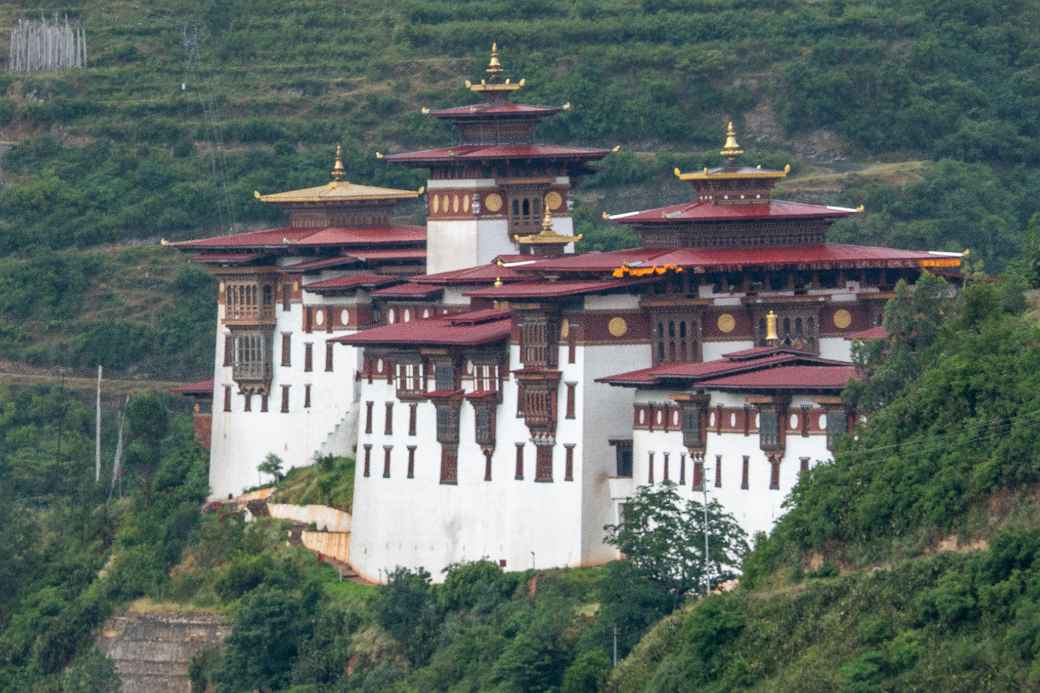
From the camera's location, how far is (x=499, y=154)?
123062 mm

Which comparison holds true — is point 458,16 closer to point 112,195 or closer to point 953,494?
point 112,195

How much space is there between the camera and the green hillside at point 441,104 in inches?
6304

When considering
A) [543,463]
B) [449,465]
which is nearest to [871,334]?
[543,463]

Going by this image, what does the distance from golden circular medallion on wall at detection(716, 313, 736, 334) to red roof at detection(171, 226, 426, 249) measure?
19.5m

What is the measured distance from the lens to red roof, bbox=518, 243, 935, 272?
109 m

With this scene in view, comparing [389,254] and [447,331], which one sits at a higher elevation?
[389,254]

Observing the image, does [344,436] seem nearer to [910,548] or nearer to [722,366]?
[722,366]

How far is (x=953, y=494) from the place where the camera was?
89.9 meters

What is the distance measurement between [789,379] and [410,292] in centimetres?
2068

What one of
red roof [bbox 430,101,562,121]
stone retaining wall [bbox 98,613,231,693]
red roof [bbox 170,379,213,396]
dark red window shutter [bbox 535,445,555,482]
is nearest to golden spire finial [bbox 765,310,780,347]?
dark red window shutter [bbox 535,445,555,482]

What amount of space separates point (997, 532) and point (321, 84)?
91.2 m

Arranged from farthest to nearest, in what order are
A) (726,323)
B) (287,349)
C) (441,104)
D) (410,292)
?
(441,104) → (287,349) → (410,292) → (726,323)

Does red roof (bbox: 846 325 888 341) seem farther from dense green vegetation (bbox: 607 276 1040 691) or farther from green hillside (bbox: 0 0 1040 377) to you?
green hillside (bbox: 0 0 1040 377)

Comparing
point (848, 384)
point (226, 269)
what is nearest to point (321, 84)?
point (226, 269)
